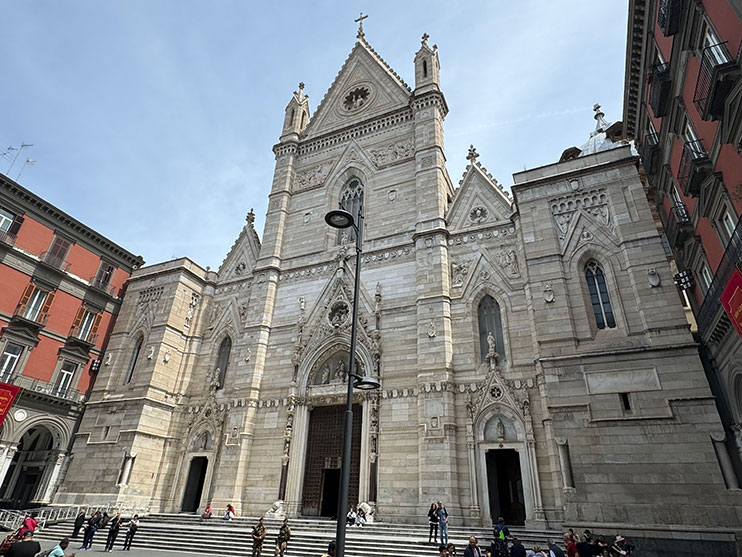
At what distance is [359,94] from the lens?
3000cm

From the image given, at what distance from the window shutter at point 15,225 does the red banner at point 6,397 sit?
8.32m

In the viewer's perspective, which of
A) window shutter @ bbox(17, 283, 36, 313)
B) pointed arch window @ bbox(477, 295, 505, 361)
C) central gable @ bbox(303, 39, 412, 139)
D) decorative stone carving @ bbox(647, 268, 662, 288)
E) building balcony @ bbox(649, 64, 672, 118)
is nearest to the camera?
building balcony @ bbox(649, 64, 672, 118)

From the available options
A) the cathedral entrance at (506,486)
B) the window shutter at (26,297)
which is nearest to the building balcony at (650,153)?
the cathedral entrance at (506,486)

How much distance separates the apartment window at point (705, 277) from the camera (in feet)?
44.0

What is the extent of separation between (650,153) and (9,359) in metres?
30.2

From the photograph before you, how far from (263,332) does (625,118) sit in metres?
19.4

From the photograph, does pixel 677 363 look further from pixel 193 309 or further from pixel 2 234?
pixel 2 234

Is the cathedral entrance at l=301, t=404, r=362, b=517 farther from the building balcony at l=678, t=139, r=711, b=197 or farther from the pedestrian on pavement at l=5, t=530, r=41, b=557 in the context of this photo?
the building balcony at l=678, t=139, r=711, b=197

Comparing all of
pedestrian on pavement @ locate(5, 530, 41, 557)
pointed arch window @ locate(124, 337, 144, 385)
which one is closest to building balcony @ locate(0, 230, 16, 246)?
pointed arch window @ locate(124, 337, 144, 385)

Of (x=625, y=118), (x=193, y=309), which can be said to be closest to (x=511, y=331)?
(x=625, y=118)

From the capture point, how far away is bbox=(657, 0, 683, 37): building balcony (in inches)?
456

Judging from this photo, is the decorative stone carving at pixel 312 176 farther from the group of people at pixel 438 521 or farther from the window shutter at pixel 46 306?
the group of people at pixel 438 521

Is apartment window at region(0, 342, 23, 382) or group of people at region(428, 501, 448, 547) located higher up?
apartment window at region(0, 342, 23, 382)

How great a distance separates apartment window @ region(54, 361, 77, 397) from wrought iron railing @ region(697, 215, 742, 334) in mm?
28830
